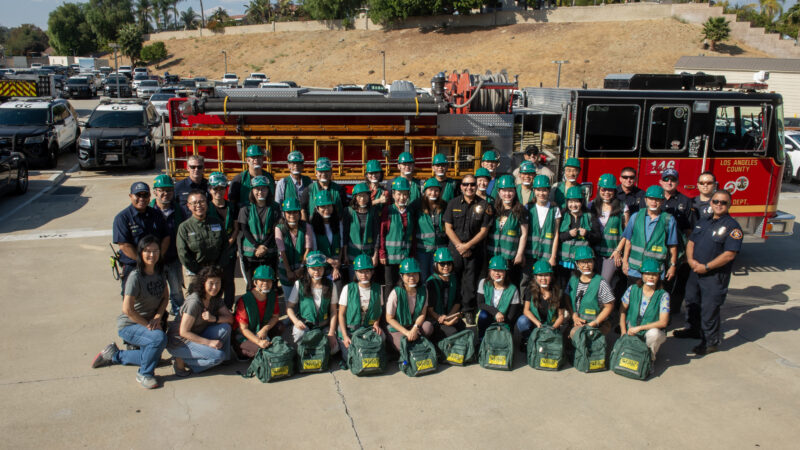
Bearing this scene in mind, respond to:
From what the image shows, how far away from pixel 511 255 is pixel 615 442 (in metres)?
2.28

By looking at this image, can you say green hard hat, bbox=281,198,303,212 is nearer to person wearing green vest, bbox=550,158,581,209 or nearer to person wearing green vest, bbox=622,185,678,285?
person wearing green vest, bbox=550,158,581,209

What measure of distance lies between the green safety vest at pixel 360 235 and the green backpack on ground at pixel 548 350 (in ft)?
6.36

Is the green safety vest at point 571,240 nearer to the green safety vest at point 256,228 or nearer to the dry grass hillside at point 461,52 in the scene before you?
the green safety vest at point 256,228

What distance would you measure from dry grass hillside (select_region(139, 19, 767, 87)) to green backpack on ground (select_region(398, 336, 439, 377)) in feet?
125

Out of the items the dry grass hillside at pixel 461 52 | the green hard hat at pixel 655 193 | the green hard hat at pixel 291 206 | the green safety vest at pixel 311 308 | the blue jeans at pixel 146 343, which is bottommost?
the blue jeans at pixel 146 343

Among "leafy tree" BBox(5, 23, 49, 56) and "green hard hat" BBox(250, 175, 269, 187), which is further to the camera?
"leafy tree" BBox(5, 23, 49, 56)

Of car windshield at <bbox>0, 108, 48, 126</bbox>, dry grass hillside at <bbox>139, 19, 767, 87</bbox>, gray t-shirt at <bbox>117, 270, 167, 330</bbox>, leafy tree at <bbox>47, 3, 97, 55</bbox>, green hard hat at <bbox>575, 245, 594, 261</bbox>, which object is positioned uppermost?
leafy tree at <bbox>47, 3, 97, 55</bbox>

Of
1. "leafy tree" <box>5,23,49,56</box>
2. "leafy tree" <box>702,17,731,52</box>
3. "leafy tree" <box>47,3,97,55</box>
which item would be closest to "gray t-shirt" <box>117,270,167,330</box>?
"leafy tree" <box>702,17,731,52</box>

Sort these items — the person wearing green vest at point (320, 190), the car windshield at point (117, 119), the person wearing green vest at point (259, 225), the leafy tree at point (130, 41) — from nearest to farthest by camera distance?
the person wearing green vest at point (259, 225), the person wearing green vest at point (320, 190), the car windshield at point (117, 119), the leafy tree at point (130, 41)

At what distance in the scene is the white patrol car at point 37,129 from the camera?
15.1m

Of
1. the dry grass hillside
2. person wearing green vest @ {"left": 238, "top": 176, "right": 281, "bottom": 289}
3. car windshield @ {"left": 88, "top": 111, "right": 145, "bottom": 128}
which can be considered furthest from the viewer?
the dry grass hillside

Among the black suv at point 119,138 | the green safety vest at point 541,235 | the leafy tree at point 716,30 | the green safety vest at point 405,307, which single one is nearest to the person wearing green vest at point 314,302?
the green safety vest at point 405,307

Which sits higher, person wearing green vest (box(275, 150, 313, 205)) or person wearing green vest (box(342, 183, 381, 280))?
person wearing green vest (box(275, 150, 313, 205))

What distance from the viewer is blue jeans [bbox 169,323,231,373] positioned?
5.28 meters
